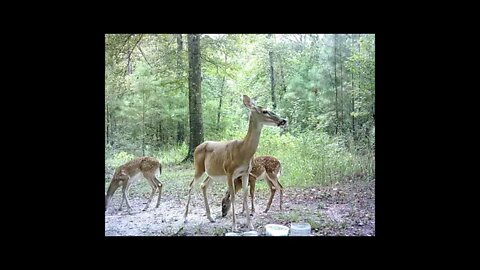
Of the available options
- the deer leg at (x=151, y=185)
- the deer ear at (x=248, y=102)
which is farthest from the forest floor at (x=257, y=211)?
the deer ear at (x=248, y=102)

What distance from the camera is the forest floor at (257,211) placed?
10.7 feet

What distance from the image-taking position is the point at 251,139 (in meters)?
3.19

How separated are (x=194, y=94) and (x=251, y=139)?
578 millimetres

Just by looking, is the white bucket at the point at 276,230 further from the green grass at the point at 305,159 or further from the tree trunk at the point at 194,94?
the tree trunk at the point at 194,94

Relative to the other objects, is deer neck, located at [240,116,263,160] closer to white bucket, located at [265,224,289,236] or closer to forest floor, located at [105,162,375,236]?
forest floor, located at [105,162,375,236]

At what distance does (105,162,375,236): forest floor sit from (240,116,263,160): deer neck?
1.00 ft

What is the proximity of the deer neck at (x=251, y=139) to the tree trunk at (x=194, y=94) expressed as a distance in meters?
0.37

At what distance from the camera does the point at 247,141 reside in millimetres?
3209

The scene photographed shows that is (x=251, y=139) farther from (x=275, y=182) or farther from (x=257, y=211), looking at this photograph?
(x=257, y=211)

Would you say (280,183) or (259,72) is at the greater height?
(259,72)
